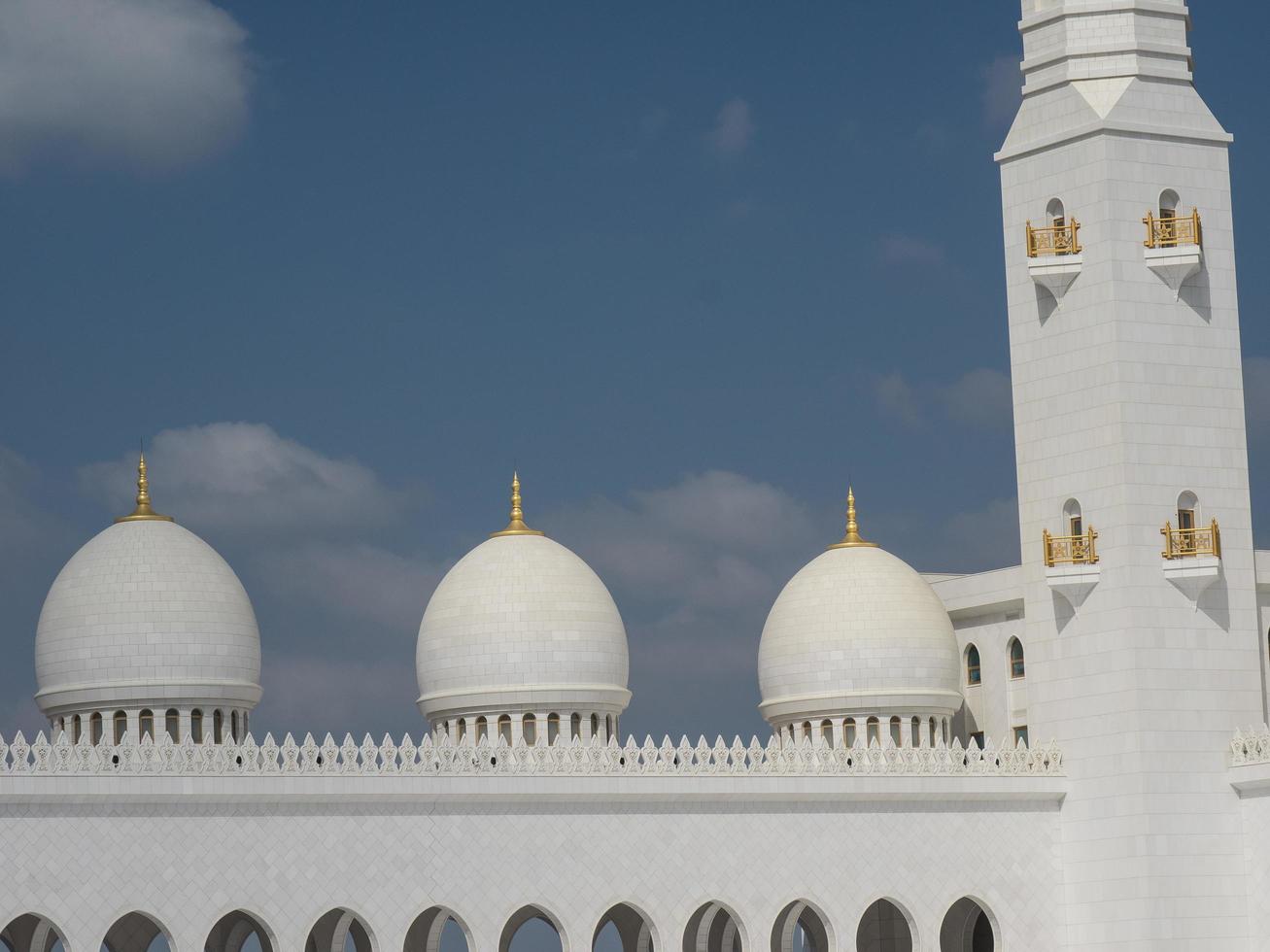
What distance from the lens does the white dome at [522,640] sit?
1661 inches

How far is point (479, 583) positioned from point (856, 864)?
876 cm

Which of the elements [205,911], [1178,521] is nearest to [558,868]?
[205,911]

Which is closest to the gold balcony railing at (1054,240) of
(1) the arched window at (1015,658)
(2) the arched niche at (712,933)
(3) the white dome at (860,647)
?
(3) the white dome at (860,647)

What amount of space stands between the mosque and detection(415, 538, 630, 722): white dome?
7 cm

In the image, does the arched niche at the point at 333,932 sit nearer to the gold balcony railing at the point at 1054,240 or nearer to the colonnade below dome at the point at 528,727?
the colonnade below dome at the point at 528,727

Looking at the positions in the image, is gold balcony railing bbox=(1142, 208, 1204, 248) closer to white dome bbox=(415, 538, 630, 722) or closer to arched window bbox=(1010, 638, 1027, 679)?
arched window bbox=(1010, 638, 1027, 679)

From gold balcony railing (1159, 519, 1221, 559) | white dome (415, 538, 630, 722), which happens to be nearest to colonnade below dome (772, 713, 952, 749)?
white dome (415, 538, 630, 722)

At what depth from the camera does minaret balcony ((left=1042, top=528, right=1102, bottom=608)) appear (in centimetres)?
4100

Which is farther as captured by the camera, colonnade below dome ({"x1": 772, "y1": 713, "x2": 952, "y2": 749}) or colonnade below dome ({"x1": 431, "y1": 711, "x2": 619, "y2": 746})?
colonnade below dome ({"x1": 772, "y1": 713, "x2": 952, "y2": 749})

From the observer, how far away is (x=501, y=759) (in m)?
37.7

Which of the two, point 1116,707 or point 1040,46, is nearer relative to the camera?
point 1116,707

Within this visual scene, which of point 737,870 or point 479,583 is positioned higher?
Answer: point 479,583

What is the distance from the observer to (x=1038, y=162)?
42.8 meters

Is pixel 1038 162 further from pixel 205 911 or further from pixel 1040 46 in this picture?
pixel 205 911
